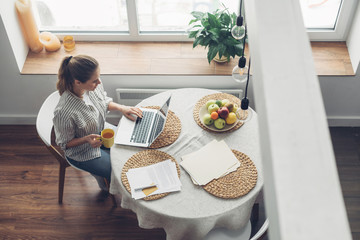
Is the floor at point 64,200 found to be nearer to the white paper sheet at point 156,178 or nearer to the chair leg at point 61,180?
the chair leg at point 61,180

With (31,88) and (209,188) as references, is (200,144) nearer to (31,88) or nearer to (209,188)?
(209,188)

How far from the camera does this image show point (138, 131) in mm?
2154

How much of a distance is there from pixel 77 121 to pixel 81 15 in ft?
3.78

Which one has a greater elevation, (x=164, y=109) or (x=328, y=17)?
(x=328, y=17)

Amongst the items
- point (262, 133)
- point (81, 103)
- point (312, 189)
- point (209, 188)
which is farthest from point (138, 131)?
point (312, 189)

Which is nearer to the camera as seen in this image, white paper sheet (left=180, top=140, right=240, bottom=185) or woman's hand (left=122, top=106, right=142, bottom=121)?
white paper sheet (left=180, top=140, right=240, bottom=185)

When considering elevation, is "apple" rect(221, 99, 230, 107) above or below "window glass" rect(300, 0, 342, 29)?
below

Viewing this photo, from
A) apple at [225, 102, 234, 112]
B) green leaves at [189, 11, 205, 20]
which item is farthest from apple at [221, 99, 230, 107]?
green leaves at [189, 11, 205, 20]

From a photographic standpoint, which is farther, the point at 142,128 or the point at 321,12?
the point at 321,12

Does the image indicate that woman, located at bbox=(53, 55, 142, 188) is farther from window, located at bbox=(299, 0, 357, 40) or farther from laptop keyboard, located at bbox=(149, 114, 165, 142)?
window, located at bbox=(299, 0, 357, 40)

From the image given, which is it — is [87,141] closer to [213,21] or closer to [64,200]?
[64,200]

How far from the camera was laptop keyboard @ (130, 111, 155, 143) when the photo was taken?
211 cm

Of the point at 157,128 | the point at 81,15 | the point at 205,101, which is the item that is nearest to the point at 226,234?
the point at 157,128

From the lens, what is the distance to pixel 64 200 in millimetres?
2633
